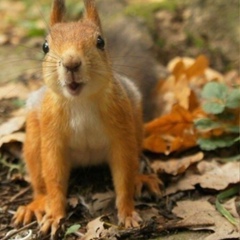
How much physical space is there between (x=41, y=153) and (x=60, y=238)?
47cm

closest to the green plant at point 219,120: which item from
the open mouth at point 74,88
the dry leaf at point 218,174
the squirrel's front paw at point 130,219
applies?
the dry leaf at point 218,174

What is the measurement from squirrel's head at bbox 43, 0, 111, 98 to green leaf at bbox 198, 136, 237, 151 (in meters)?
0.94

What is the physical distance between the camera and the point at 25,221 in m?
3.12

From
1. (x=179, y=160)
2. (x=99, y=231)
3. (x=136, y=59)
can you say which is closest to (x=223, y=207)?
(x=179, y=160)

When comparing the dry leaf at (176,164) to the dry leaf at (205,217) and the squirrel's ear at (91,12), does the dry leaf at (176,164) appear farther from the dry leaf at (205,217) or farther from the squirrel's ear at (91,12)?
the squirrel's ear at (91,12)

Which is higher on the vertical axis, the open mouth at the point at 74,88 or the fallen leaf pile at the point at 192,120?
the open mouth at the point at 74,88

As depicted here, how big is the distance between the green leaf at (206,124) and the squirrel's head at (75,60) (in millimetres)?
926

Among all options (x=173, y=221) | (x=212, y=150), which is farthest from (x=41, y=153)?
(x=212, y=150)

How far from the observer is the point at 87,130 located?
3.03 m

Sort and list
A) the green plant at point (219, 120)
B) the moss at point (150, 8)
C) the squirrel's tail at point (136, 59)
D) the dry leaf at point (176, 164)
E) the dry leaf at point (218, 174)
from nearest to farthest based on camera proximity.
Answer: the dry leaf at point (218, 174)
the dry leaf at point (176, 164)
the green plant at point (219, 120)
the squirrel's tail at point (136, 59)
the moss at point (150, 8)

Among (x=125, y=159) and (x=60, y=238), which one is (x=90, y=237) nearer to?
(x=60, y=238)

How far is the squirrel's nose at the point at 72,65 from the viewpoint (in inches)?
103

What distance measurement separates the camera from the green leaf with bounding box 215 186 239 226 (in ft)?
9.74

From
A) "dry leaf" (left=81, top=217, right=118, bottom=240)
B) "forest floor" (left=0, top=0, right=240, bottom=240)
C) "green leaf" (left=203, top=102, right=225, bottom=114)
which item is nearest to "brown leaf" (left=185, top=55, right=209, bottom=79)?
"forest floor" (left=0, top=0, right=240, bottom=240)
